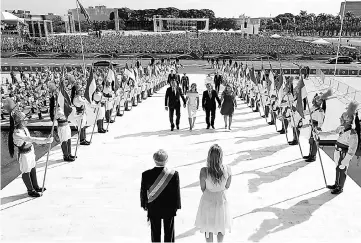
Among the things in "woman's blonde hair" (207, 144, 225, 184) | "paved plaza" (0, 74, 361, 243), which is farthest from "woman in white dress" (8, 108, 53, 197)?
"woman's blonde hair" (207, 144, 225, 184)

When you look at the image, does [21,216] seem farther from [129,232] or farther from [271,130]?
[271,130]

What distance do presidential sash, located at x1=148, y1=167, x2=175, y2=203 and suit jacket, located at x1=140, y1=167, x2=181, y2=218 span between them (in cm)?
3

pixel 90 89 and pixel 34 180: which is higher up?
pixel 90 89

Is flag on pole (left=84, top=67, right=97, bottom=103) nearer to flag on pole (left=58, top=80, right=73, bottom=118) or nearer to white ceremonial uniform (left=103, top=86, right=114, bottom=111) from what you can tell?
flag on pole (left=58, top=80, right=73, bottom=118)

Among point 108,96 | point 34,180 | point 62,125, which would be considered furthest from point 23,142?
point 108,96

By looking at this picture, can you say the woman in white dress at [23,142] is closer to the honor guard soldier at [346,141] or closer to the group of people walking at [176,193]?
the group of people walking at [176,193]

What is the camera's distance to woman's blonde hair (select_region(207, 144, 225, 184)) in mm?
3875

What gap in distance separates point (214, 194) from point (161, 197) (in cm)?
67

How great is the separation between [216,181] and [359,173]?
19.3 ft

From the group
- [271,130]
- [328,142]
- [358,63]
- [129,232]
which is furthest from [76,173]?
[358,63]

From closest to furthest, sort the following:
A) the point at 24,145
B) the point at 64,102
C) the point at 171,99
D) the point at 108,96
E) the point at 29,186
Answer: the point at 24,145, the point at 29,186, the point at 64,102, the point at 171,99, the point at 108,96

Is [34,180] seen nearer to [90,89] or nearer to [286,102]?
[90,89]

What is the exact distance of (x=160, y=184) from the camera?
3.90 metres

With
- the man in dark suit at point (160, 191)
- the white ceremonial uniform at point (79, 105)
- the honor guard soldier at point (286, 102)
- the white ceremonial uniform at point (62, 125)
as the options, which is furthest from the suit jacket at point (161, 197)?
the honor guard soldier at point (286, 102)
